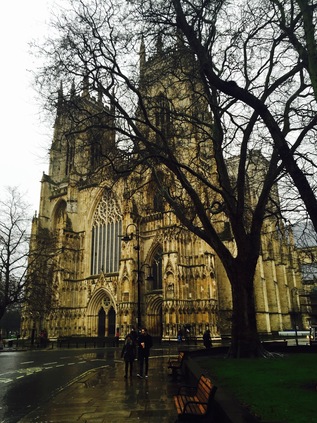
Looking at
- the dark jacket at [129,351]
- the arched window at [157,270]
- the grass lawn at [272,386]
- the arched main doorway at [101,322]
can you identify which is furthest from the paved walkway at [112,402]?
the arched main doorway at [101,322]

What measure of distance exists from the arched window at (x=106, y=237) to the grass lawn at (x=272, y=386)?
2673cm

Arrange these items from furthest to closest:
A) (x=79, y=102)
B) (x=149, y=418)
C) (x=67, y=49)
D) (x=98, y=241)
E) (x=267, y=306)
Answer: (x=98, y=241) < (x=267, y=306) < (x=79, y=102) < (x=67, y=49) < (x=149, y=418)

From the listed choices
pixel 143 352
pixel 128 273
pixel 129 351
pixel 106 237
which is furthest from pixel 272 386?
pixel 106 237

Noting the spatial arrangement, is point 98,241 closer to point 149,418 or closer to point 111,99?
point 111,99

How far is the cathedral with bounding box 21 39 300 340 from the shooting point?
28.8 m

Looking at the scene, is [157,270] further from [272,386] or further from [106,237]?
[272,386]

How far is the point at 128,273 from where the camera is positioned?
31.5 meters

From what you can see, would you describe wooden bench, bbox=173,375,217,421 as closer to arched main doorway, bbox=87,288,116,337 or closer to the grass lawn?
the grass lawn

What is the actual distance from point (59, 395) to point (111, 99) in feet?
30.2

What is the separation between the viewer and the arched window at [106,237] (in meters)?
36.2

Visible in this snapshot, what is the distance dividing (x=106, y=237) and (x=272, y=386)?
31.7 meters

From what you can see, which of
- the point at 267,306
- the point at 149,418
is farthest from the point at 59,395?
the point at 267,306

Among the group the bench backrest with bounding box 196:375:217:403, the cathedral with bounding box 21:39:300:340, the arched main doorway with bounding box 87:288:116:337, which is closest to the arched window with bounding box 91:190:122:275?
the cathedral with bounding box 21:39:300:340

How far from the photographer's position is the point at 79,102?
12867 millimetres
